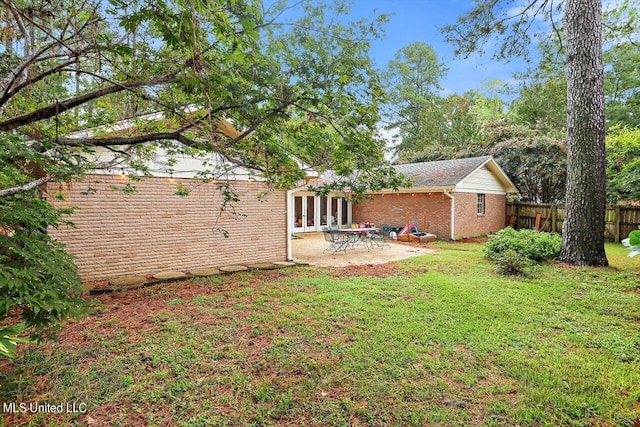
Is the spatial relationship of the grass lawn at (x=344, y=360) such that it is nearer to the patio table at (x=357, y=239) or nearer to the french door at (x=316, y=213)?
the patio table at (x=357, y=239)

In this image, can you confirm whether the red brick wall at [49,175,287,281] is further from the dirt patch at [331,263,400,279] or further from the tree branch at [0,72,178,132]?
the tree branch at [0,72,178,132]

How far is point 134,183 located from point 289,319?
518cm

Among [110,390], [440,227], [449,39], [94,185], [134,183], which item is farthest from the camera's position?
[440,227]

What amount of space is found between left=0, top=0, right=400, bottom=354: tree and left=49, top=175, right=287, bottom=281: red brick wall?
2.14 meters

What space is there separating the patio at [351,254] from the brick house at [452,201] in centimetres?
233

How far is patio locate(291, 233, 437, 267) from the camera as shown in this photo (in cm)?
953

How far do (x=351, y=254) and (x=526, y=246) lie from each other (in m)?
5.26

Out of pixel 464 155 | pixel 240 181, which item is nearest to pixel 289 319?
pixel 240 181

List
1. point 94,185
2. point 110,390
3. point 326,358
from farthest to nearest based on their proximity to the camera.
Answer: point 94,185
point 326,358
point 110,390

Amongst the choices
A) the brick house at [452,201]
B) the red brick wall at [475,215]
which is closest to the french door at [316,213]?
the brick house at [452,201]

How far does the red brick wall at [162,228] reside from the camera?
6.70 meters

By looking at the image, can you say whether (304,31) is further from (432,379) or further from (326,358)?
(432,379)

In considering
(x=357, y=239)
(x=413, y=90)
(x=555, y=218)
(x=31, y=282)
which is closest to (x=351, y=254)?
(x=357, y=239)

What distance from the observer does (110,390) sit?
115 inches
